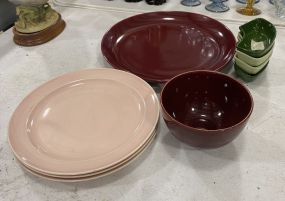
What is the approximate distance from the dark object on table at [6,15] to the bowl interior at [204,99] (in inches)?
25.3

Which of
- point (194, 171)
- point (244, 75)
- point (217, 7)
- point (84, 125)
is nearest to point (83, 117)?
point (84, 125)

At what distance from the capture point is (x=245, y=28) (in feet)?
2.01

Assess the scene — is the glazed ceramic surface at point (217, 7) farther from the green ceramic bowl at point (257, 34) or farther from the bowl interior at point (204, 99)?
the bowl interior at point (204, 99)

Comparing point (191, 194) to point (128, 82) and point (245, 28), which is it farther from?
point (245, 28)

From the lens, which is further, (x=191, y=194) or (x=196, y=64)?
(x=196, y=64)

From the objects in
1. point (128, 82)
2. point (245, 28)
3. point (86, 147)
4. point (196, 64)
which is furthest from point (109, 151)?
point (245, 28)

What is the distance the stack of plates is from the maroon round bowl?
0.04 m

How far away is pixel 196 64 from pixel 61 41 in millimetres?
374

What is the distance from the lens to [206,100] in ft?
1.73

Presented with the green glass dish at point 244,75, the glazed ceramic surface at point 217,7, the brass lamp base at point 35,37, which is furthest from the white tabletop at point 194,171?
the glazed ceramic surface at point 217,7

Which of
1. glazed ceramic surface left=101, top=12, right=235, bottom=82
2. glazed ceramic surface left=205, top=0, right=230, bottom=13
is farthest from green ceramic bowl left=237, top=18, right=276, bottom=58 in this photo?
glazed ceramic surface left=205, top=0, right=230, bottom=13

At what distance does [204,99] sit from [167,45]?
19 cm

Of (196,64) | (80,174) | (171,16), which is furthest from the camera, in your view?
(171,16)

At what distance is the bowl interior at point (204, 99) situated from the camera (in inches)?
19.0
